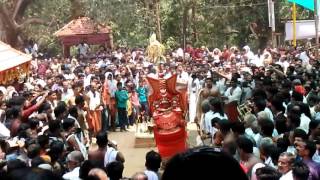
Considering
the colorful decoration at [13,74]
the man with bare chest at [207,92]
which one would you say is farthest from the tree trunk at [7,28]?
the man with bare chest at [207,92]

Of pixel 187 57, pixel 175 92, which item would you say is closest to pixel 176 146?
pixel 175 92

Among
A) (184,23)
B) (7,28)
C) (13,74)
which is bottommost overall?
(13,74)

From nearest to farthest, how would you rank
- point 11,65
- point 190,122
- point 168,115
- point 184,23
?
1. point 168,115
2. point 11,65
3. point 190,122
4. point 184,23

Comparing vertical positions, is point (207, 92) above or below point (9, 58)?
below

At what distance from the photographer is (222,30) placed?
1161 inches

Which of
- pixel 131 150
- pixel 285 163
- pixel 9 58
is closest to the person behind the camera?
pixel 285 163

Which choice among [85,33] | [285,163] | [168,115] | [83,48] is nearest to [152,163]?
[285,163]

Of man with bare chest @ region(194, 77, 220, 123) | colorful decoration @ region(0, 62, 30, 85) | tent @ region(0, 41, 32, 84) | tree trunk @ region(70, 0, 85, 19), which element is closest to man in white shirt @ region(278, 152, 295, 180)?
man with bare chest @ region(194, 77, 220, 123)

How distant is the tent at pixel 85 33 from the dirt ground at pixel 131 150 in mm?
8406

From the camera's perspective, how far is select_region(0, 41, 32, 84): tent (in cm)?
1210

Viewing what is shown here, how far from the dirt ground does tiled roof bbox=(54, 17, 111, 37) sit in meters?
8.26

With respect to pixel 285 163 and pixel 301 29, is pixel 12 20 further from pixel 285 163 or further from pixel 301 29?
pixel 285 163

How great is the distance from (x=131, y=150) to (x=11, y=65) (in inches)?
119

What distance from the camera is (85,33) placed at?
2391cm
